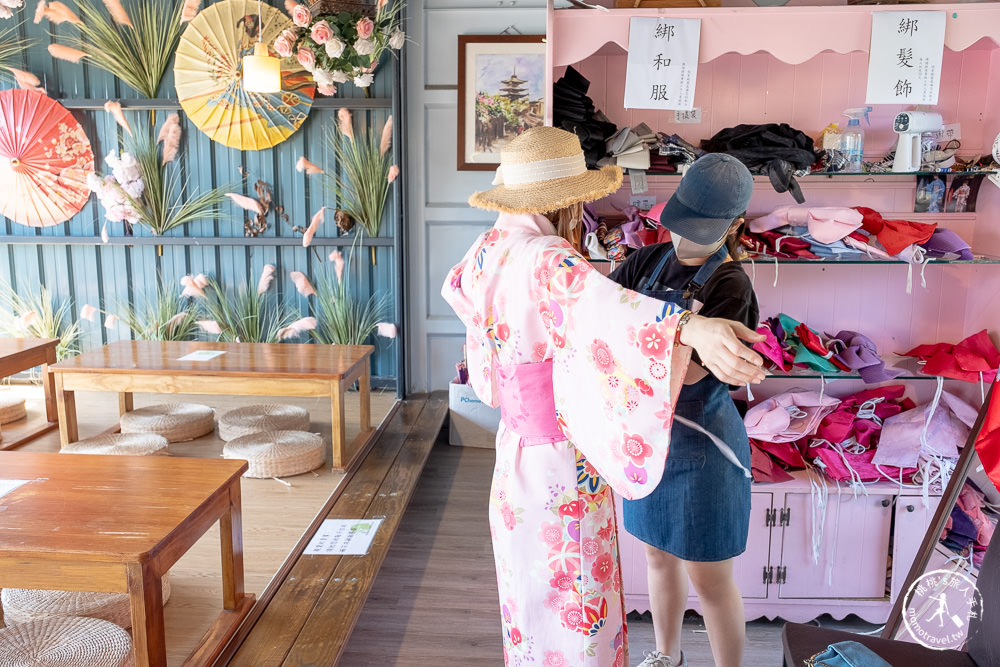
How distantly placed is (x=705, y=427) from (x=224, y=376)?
2436 mm

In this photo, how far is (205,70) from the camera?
4.71 meters

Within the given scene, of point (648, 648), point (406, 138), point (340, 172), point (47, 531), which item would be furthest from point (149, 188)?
point (648, 648)

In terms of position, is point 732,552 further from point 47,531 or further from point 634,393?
point 47,531

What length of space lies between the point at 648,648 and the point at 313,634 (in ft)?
3.45

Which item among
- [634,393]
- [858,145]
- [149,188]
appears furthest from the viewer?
[149,188]

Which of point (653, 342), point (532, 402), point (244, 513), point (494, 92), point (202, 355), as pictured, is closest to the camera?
point (653, 342)

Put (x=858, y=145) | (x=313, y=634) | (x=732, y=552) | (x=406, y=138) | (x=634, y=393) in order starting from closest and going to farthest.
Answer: (x=634, y=393) < (x=732, y=552) < (x=313, y=634) < (x=858, y=145) < (x=406, y=138)

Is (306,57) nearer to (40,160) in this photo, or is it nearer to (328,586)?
(40,160)

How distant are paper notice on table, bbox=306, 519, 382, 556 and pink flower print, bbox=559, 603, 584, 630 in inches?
50.2

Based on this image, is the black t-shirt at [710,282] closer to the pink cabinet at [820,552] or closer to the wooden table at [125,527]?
the pink cabinet at [820,552]

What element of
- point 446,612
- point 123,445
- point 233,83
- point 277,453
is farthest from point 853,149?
point 233,83

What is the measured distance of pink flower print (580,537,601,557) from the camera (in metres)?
1.64

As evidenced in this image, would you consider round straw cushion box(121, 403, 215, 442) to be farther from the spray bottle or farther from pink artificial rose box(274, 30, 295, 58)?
the spray bottle

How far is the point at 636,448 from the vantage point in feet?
4.76
